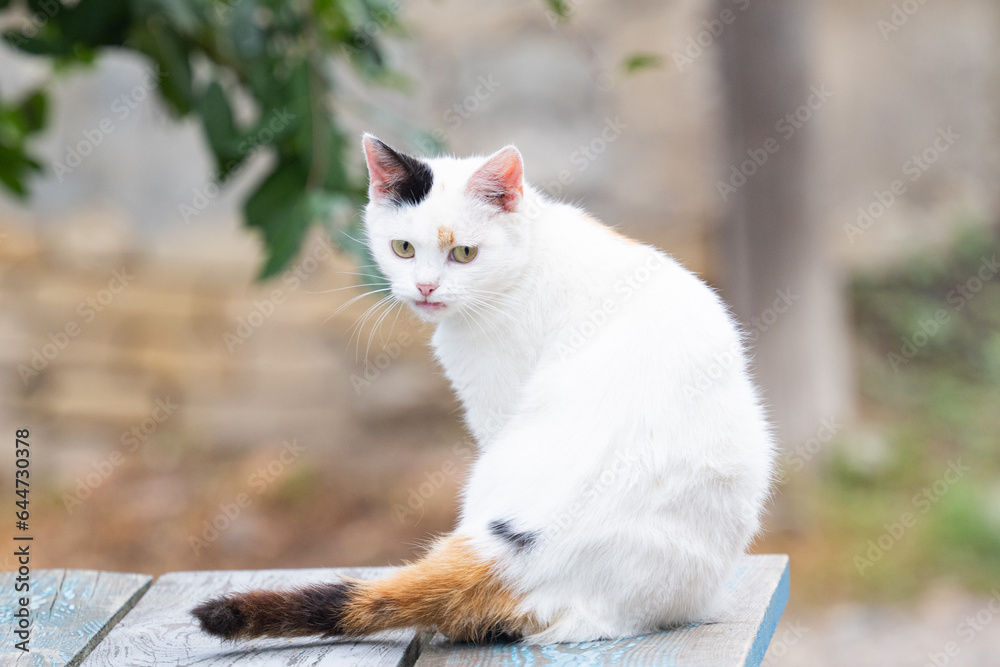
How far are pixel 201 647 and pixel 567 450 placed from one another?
0.84 m

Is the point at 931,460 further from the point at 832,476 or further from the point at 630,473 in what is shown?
the point at 630,473

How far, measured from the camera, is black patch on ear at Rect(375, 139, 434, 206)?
7.00 ft

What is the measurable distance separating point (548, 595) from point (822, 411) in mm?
4670

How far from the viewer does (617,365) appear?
1.88m

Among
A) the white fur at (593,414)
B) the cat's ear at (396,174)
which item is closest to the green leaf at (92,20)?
the cat's ear at (396,174)

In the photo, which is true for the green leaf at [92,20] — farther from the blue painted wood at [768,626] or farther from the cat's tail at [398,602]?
the blue painted wood at [768,626]

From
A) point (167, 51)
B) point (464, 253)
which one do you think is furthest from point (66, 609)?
point (167, 51)

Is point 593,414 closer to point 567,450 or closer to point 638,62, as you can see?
point 567,450

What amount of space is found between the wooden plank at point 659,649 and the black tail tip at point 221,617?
1.11 ft

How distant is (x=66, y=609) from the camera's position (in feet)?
7.63

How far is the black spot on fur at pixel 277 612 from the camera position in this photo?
1.75m

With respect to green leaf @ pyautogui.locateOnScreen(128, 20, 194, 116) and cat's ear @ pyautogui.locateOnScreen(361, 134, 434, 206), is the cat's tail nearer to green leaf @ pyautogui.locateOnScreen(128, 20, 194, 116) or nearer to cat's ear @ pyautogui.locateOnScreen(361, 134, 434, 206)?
cat's ear @ pyautogui.locateOnScreen(361, 134, 434, 206)

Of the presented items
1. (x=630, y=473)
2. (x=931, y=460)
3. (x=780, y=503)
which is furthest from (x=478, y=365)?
(x=931, y=460)

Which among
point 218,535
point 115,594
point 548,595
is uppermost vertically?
point 548,595
